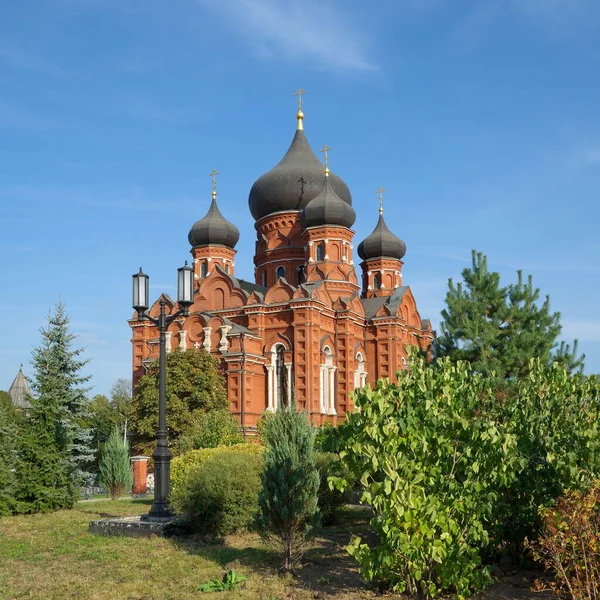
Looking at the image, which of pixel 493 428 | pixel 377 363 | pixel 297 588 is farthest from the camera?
pixel 377 363

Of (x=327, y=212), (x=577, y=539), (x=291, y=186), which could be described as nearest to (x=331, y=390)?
(x=327, y=212)

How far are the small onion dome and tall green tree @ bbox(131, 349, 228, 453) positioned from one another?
10.8 m

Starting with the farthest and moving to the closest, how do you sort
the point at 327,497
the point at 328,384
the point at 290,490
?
the point at 328,384
the point at 327,497
the point at 290,490

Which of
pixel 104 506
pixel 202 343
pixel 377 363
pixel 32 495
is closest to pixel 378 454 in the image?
pixel 32 495

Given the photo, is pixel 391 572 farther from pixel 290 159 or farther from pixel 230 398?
pixel 290 159

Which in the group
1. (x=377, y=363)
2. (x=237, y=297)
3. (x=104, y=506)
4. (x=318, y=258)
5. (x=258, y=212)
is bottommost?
(x=104, y=506)

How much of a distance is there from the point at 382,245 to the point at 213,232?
1076cm

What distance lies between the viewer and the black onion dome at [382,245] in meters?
45.2

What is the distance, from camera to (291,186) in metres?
42.9

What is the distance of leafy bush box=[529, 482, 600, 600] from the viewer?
23.1 feet

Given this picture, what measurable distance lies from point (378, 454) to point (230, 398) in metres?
26.1

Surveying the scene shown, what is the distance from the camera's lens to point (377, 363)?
39281mm

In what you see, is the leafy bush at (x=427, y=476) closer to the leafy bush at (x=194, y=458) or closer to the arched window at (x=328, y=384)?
the leafy bush at (x=194, y=458)

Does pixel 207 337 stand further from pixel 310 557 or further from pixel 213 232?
pixel 310 557
